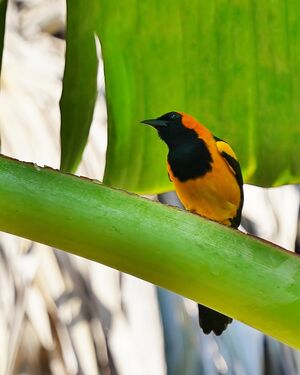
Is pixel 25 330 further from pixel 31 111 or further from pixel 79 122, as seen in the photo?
pixel 79 122

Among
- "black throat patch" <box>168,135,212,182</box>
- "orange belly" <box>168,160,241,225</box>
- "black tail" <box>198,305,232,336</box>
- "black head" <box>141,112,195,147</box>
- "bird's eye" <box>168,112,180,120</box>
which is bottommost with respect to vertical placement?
"black tail" <box>198,305,232,336</box>

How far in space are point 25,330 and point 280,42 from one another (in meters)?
0.60

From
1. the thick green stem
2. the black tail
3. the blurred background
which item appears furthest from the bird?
the blurred background

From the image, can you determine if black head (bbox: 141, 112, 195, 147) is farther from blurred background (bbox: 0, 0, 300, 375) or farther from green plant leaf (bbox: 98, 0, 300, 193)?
blurred background (bbox: 0, 0, 300, 375)

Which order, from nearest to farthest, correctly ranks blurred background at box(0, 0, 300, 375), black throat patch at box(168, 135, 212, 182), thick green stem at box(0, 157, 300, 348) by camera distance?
thick green stem at box(0, 157, 300, 348)
black throat patch at box(168, 135, 212, 182)
blurred background at box(0, 0, 300, 375)

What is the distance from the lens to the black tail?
2.36 ft

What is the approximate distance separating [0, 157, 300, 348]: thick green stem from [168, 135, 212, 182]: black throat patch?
21 cm

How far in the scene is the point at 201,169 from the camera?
72 centimetres

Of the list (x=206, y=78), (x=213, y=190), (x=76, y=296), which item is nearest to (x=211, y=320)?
(x=213, y=190)

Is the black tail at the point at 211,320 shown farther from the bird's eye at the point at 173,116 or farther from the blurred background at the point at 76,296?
the blurred background at the point at 76,296

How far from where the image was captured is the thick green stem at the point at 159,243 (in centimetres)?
47

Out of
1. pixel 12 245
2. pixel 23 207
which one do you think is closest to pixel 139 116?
pixel 23 207

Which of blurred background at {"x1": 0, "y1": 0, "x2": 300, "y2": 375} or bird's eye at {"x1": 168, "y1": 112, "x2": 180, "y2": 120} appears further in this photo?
blurred background at {"x1": 0, "y1": 0, "x2": 300, "y2": 375}

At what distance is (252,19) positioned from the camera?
788 mm
